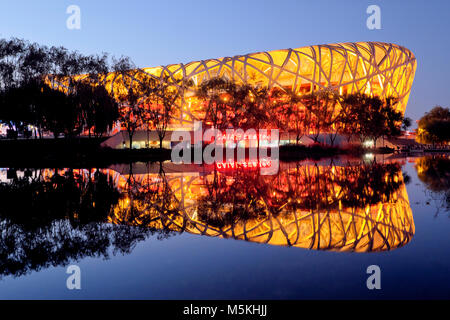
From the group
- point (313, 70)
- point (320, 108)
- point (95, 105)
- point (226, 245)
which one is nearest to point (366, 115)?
point (320, 108)

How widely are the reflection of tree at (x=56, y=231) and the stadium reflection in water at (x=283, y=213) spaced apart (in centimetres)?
A: 72

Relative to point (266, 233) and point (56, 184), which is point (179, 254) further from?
point (56, 184)

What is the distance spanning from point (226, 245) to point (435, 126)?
92615mm

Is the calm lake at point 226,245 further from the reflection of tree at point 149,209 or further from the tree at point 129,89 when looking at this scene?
the tree at point 129,89

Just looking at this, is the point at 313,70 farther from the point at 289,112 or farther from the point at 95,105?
the point at 95,105

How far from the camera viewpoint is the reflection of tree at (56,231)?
6.83 m

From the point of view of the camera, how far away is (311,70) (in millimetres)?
71188

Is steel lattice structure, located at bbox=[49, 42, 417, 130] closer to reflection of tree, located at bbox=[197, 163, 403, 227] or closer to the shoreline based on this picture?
the shoreline

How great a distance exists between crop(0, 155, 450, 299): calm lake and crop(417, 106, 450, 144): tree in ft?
275

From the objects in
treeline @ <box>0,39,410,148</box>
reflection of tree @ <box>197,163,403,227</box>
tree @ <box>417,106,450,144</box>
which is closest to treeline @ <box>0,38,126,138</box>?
treeline @ <box>0,39,410,148</box>

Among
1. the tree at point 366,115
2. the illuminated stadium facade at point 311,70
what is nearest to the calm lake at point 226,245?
the tree at point 366,115

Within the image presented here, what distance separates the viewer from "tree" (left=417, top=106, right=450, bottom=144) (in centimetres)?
8769

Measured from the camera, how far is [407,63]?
79.3 meters
